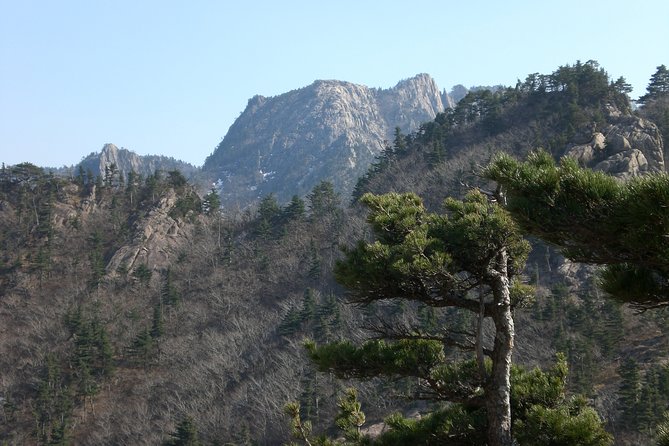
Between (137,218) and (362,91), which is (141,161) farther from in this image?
(137,218)

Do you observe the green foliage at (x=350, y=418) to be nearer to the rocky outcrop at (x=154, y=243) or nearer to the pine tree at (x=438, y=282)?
the pine tree at (x=438, y=282)

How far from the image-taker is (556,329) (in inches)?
1064

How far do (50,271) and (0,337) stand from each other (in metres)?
7.26

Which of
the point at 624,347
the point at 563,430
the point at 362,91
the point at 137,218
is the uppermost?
the point at 362,91

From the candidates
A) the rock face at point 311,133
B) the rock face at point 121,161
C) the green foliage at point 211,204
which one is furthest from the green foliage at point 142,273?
the rock face at point 121,161

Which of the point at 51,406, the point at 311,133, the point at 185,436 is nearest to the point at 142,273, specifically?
the point at 51,406

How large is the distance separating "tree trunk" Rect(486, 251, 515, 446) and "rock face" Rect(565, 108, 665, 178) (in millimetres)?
32825

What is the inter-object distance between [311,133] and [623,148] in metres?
135

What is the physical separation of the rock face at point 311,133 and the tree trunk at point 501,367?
5073 inches

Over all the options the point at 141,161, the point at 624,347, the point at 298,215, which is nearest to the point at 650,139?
the point at 624,347

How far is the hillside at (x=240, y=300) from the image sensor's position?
2778cm

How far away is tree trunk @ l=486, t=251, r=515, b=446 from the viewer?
194 inches

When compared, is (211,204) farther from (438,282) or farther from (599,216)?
(599,216)

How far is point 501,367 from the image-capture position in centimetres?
503
